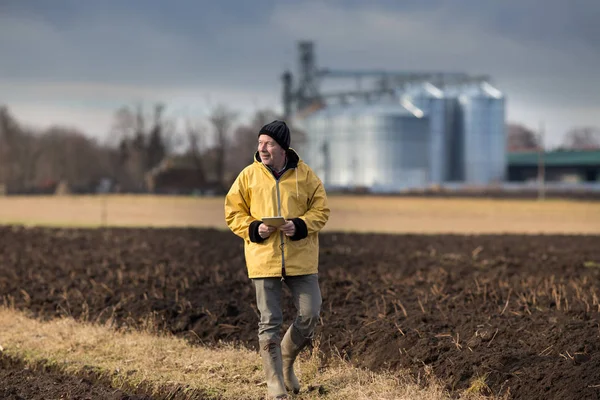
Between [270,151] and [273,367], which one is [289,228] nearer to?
[270,151]

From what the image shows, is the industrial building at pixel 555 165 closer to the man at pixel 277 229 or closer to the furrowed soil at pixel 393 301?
the furrowed soil at pixel 393 301

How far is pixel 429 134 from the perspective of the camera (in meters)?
62.7

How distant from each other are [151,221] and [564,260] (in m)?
19.7

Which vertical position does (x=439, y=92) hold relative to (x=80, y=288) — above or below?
above

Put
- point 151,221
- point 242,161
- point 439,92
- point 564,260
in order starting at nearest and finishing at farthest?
point 564,260, point 151,221, point 242,161, point 439,92

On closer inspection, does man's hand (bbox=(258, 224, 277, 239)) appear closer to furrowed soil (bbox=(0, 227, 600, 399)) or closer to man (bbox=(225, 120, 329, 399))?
man (bbox=(225, 120, 329, 399))

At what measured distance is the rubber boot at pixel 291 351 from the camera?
22.6ft

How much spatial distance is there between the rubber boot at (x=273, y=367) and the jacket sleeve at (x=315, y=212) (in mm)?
860

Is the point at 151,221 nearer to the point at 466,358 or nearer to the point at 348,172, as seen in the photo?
the point at 466,358

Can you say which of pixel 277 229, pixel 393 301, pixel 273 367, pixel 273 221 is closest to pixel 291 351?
pixel 273 367

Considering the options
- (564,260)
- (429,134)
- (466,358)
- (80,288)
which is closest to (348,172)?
(429,134)

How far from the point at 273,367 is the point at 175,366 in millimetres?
1519

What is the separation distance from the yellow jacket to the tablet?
0.15 m

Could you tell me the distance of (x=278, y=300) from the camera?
679 cm
